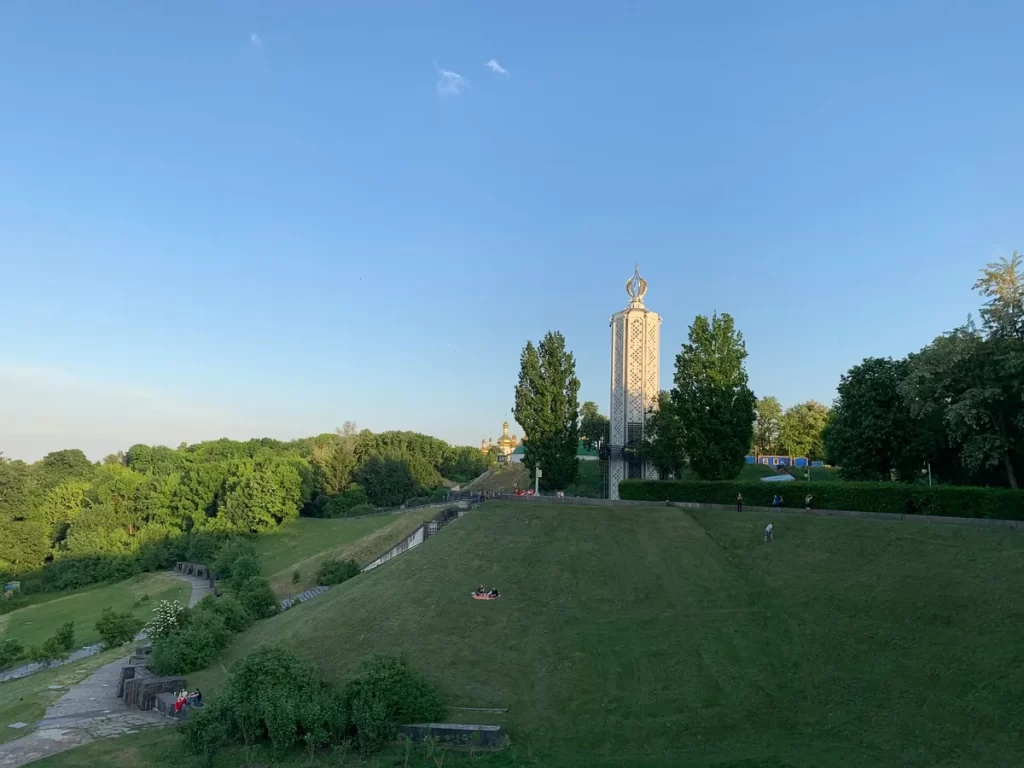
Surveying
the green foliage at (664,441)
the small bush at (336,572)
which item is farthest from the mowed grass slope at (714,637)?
the green foliage at (664,441)

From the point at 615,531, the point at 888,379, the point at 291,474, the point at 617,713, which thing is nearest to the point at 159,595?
the point at 291,474

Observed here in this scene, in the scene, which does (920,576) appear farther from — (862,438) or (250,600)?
(250,600)

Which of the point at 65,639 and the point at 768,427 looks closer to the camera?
the point at 65,639

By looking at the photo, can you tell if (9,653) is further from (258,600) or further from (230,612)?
(230,612)

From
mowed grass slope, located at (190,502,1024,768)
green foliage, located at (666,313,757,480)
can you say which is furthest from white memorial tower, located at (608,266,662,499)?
mowed grass slope, located at (190,502,1024,768)

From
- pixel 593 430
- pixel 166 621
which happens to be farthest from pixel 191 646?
pixel 593 430

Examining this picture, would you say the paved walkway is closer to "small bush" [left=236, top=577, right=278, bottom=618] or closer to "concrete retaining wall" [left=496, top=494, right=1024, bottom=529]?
"small bush" [left=236, top=577, right=278, bottom=618]
